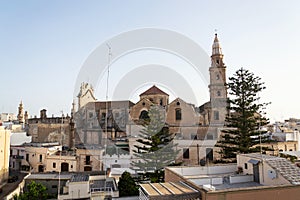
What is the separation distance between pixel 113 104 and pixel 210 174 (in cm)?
2182

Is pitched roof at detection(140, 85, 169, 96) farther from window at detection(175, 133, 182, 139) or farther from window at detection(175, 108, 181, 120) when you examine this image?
window at detection(175, 133, 182, 139)

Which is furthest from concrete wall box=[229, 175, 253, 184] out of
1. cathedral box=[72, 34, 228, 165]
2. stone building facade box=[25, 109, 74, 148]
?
stone building facade box=[25, 109, 74, 148]

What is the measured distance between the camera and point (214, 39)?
2572 centimetres

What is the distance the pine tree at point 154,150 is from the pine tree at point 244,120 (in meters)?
4.12

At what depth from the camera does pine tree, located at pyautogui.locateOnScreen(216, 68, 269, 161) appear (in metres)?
18.1

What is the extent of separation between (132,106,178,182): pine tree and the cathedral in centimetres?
204

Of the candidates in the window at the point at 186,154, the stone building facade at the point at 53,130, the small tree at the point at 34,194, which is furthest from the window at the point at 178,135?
the stone building facade at the point at 53,130

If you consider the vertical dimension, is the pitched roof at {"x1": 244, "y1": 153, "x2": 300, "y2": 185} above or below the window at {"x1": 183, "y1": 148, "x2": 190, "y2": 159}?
above

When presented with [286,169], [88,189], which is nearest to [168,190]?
[286,169]

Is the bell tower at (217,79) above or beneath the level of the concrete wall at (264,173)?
above

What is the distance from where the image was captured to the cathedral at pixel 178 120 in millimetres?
21875

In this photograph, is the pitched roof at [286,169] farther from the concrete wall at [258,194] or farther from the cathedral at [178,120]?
the cathedral at [178,120]

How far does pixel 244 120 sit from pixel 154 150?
272 inches

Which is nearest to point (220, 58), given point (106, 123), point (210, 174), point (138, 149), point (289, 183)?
point (138, 149)
